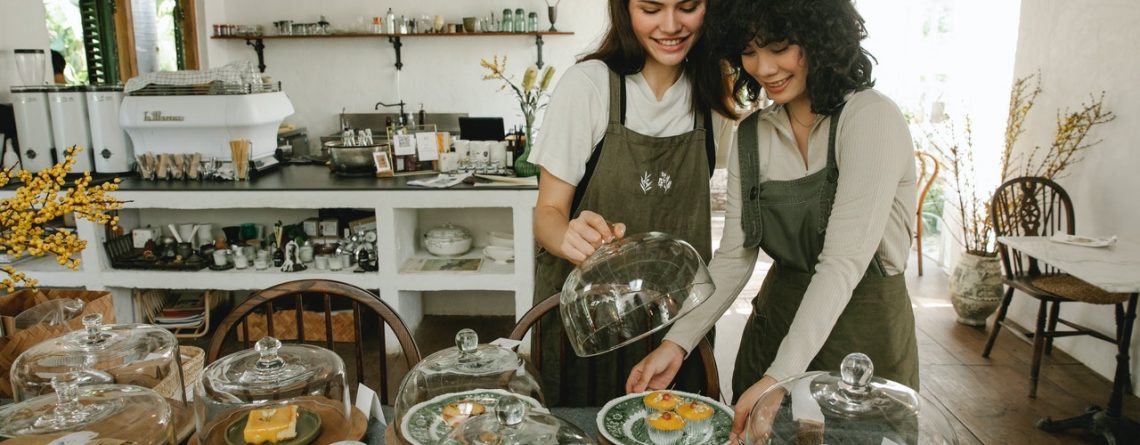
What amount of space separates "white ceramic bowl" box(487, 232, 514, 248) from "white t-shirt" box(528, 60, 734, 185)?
77.9 inches

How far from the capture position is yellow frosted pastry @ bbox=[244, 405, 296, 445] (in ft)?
3.46

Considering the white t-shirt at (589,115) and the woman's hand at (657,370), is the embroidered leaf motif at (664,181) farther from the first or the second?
the woman's hand at (657,370)

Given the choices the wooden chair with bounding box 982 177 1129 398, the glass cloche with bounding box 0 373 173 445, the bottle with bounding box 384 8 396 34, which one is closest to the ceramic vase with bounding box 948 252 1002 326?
the wooden chair with bounding box 982 177 1129 398

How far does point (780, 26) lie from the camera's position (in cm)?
129

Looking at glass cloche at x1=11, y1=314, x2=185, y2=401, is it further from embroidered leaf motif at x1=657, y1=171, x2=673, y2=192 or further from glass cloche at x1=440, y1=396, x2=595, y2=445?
embroidered leaf motif at x1=657, y1=171, x2=673, y2=192

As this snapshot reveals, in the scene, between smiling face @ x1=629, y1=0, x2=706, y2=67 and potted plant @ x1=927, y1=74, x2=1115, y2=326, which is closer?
smiling face @ x1=629, y1=0, x2=706, y2=67

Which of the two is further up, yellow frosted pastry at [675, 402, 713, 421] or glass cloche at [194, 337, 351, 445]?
glass cloche at [194, 337, 351, 445]

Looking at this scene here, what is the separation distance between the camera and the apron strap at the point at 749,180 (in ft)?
5.01

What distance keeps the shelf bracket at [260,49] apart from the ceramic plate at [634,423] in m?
6.76

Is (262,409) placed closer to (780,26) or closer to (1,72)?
(780,26)

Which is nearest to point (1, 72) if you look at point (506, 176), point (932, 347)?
point (506, 176)

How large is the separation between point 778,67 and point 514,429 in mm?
835

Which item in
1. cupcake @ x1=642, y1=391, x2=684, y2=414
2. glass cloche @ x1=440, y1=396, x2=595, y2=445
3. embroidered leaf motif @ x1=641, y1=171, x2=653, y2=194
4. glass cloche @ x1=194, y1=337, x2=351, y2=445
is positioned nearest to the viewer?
glass cloche @ x1=440, y1=396, x2=595, y2=445

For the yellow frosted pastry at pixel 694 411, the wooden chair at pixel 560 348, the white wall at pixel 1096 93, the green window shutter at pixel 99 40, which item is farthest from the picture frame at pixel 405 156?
the white wall at pixel 1096 93
